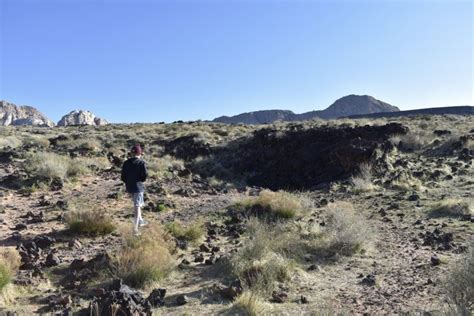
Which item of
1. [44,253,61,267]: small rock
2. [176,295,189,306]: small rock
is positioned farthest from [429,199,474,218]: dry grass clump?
[44,253,61,267]: small rock

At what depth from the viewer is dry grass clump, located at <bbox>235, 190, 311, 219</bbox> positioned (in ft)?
37.3

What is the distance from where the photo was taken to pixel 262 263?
272 inches

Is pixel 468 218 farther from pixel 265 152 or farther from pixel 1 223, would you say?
pixel 265 152

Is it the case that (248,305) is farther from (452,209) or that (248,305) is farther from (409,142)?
(409,142)

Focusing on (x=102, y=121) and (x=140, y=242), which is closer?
(x=140, y=242)

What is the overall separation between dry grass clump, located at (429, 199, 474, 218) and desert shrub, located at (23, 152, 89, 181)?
11.3m

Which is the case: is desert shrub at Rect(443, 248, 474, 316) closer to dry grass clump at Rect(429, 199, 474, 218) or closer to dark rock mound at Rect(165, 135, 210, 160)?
dry grass clump at Rect(429, 199, 474, 218)

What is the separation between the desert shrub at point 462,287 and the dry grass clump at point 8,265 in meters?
5.58

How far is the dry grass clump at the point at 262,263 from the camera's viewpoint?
643 cm

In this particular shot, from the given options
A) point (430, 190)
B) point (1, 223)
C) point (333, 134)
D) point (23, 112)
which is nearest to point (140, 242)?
point (1, 223)

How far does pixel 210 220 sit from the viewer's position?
11422 millimetres

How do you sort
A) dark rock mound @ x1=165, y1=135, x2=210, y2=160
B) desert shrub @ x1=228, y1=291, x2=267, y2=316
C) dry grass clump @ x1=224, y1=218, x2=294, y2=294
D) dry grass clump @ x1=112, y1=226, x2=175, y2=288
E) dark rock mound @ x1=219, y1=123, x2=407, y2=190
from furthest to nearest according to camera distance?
dark rock mound @ x1=165, y1=135, x2=210, y2=160 < dark rock mound @ x1=219, y1=123, x2=407, y2=190 < dry grass clump @ x1=112, y1=226, x2=175, y2=288 < dry grass clump @ x1=224, y1=218, x2=294, y2=294 < desert shrub @ x1=228, y1=291, x2=267, y2=316

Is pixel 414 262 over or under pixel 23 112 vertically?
under

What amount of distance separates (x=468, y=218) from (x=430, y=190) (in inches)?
160
